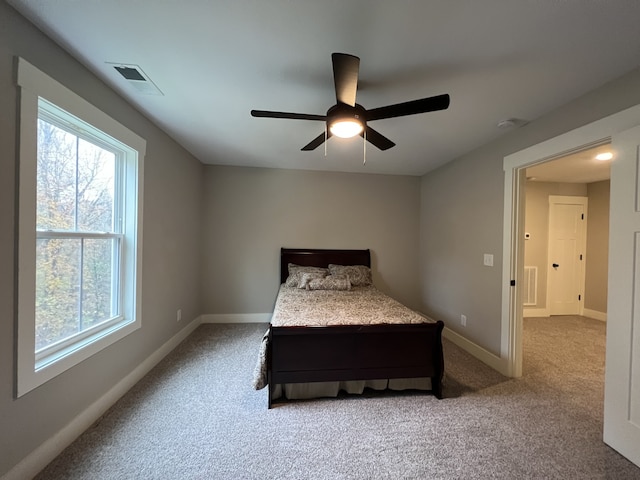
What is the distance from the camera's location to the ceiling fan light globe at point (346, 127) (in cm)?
167

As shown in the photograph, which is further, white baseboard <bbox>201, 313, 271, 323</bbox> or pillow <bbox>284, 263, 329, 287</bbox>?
white baseboard <bbox>201, 313, 271, 323</bbox>

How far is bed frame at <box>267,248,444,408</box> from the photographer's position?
2.01 m

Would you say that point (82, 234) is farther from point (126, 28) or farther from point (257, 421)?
point (257, 421)

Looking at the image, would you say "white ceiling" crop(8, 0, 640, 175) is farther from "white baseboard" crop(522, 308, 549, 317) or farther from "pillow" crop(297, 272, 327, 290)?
"white baseboard" crop(522, 308, 549, 317)

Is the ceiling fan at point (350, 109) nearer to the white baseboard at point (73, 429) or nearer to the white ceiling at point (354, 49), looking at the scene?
the white ceiling at point (354, 49)

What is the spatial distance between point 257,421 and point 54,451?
114cm

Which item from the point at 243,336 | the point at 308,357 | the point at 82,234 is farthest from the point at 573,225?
the point at 82,234

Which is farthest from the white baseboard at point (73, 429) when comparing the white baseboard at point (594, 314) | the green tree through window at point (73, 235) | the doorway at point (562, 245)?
the white baseboard at point (594, 314)

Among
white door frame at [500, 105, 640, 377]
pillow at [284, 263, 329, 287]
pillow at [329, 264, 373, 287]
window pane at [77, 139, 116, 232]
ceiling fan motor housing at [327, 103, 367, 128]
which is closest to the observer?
ceiling fan motor housing at [327, 103, 367, 128]

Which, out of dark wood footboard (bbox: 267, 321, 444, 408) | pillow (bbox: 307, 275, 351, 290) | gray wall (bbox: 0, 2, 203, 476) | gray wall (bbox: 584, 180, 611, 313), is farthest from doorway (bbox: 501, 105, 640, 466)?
gray wall (bbox: 584, 180, 611, 313)

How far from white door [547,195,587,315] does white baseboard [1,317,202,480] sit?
19.7 feet

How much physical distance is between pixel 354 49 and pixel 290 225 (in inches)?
110

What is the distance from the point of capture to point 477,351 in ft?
9.43

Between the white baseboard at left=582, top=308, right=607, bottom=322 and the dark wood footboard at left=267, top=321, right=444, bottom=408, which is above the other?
the dark wood footboard at left=267, top=321, right=444, bottom=408
